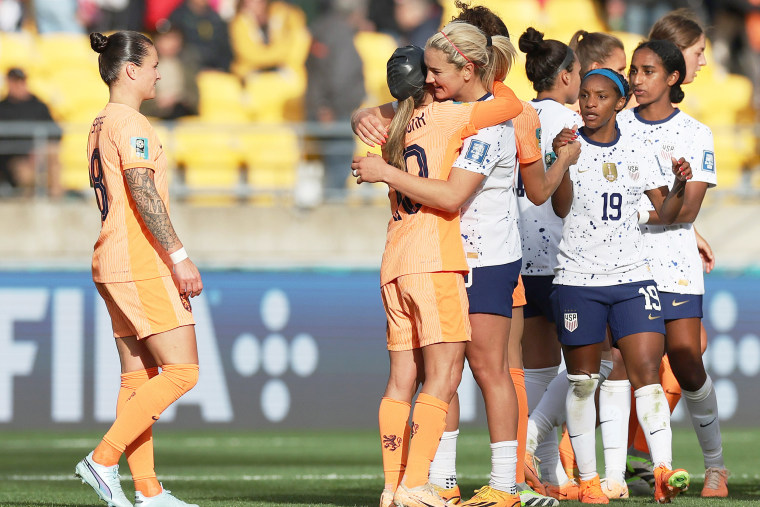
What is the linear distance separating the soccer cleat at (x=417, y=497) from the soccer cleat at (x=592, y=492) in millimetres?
1163

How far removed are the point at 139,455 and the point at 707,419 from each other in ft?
9.84

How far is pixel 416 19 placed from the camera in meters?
14.4

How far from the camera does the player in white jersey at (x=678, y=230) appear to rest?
20.5 ft

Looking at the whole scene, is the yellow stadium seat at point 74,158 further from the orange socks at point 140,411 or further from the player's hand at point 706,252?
the orange socks at point 140,411

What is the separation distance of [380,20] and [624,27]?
3074 millimetres

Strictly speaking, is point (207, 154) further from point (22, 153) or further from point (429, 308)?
point (429, 308)

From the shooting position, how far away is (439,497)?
16.4ft

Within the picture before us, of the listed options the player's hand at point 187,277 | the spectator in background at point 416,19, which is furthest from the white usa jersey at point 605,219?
the spectator in background at point 416,19

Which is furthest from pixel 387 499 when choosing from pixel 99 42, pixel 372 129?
pixel 99 42

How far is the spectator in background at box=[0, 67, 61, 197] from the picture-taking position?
40.2ft

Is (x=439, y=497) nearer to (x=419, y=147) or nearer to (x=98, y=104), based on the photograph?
(x=419, y=147)

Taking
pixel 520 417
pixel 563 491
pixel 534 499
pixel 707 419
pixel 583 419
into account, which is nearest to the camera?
pixel 534 499

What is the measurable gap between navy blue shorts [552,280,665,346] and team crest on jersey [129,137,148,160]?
2129 mm

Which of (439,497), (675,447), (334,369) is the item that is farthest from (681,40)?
(334,369)
